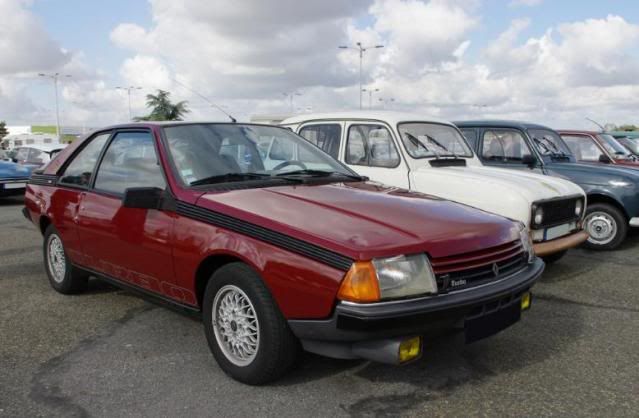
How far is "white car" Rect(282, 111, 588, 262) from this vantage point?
17.6 feet

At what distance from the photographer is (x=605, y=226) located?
7488 millimetres

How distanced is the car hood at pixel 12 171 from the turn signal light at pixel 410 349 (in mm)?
11804

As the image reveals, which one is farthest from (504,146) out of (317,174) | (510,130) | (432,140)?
(317,174)

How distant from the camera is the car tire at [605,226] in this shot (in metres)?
7.39

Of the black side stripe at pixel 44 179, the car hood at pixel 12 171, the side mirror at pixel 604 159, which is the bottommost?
the car hood at pixel 12 171

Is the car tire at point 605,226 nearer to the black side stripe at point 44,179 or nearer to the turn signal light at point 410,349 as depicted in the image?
the turn signal light at point 410,349

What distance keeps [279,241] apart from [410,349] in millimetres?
831

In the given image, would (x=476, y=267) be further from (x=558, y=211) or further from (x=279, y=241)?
(x=558, y=211)

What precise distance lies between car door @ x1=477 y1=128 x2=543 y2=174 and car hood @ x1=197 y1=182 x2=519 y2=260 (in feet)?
14.5

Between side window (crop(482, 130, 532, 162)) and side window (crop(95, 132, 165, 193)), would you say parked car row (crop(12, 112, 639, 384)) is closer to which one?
side window (crop(95, 132, 165, 193))

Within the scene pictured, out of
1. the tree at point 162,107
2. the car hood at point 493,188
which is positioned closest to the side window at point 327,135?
the car hood at point 493,188

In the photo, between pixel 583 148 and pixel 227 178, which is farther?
pixel 583 148

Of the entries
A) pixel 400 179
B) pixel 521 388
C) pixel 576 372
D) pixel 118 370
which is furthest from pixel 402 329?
pixel 400 179

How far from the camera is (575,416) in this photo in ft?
9.36
